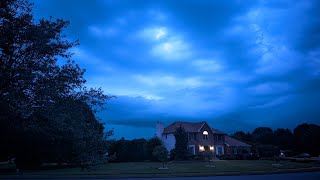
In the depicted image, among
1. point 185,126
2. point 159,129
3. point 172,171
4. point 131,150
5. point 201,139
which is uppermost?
point 185,126

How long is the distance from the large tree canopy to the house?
2426 inches

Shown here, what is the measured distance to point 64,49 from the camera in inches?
340

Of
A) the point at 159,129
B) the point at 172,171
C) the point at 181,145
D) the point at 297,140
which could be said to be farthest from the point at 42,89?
the point at 297,140

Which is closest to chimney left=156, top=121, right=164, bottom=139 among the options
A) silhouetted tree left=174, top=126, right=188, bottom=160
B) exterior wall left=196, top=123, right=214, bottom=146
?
exterior wall left=196, top=123, right=214, bottom=146

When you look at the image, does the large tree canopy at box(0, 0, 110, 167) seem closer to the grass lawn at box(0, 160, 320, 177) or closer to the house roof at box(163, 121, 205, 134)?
the grass lawn at box(0, 160, 320, 177)

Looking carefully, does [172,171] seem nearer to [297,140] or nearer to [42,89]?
[42,89]

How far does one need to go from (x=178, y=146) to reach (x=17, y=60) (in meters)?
57.0

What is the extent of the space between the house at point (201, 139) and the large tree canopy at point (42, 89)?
61.6 metres

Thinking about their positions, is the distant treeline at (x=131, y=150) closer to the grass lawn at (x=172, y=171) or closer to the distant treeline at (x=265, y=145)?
the distant treeline at (x=265, y=145)

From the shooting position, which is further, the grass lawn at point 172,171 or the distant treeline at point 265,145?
the distant treeline at point 265,145

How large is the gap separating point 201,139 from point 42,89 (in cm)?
6758

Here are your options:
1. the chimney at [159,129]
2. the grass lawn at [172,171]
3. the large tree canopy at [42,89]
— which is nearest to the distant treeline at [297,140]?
the chimney at [159,129]

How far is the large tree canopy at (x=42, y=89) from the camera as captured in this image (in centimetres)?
693

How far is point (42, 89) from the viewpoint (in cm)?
686
